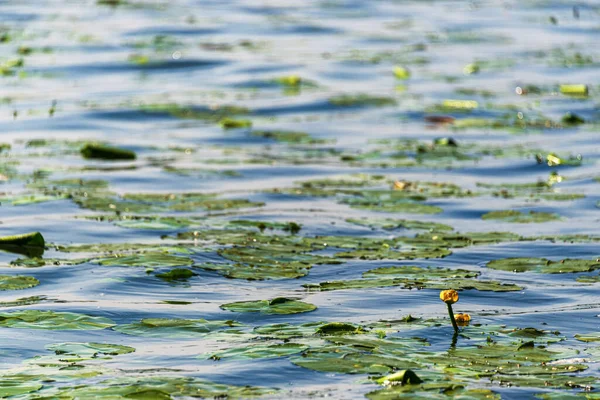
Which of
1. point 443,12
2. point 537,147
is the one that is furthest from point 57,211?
point 443,12

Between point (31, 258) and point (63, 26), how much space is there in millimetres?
11533

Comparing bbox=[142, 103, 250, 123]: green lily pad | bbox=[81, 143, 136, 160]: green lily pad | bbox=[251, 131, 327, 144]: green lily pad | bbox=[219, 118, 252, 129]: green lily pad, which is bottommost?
bbox=[81, 143, 136, 160]: green lily pad

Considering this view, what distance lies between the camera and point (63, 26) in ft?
56.7

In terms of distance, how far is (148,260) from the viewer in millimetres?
6090

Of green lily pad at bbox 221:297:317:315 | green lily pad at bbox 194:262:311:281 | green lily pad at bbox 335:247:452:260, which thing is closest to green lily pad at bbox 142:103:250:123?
green lily pad at bbox 335:247:452:260

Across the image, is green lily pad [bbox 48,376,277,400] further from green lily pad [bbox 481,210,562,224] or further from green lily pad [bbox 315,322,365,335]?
green lily pad [bbox 481,210,562,224]

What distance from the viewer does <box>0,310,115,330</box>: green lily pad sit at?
4.89 meters

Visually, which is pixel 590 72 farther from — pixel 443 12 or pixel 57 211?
pixel 57 211

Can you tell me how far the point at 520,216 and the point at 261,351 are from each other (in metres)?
3.42

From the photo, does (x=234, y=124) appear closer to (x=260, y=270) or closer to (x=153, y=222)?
(x=153, y=222)

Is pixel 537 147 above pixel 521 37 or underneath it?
underneath

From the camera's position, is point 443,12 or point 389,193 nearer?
point 389,193

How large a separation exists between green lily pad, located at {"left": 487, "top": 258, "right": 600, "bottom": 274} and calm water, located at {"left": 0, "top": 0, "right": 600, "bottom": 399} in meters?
0.10

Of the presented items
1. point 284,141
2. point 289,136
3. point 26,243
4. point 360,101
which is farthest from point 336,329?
point 360,101
